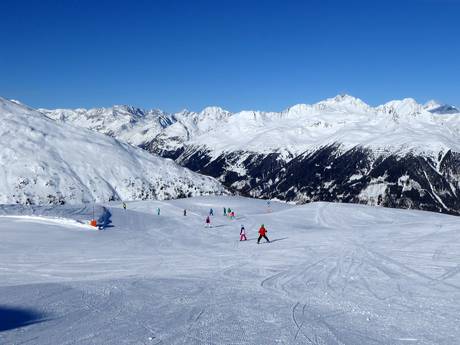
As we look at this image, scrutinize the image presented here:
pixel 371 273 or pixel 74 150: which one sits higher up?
pixel 74 150

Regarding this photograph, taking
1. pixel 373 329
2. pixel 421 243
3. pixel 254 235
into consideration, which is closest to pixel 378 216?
pixel 254 235

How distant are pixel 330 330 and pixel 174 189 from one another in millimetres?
172016

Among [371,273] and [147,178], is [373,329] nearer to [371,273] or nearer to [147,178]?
[371,273]

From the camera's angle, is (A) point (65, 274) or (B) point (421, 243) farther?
(B) point (421, 243)

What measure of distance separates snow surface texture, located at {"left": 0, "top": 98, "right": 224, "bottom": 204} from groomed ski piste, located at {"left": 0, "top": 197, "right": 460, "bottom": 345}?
104 meters

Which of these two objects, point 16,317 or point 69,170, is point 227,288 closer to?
point 16,317

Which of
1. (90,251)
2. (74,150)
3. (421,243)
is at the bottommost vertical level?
(90,251)

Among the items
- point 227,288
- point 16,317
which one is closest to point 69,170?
point 227,288

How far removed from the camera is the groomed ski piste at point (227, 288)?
1352 centimetres

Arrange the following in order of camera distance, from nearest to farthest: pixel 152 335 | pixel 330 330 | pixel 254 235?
pixel 152 335 → pixel 330 330 → pixel 254 235

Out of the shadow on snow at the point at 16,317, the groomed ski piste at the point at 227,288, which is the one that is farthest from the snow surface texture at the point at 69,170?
the shadow on snow at the point at 16,317

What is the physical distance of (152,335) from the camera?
13.1 meters

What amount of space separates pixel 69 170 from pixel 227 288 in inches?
5889

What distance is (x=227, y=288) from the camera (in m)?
20.6
